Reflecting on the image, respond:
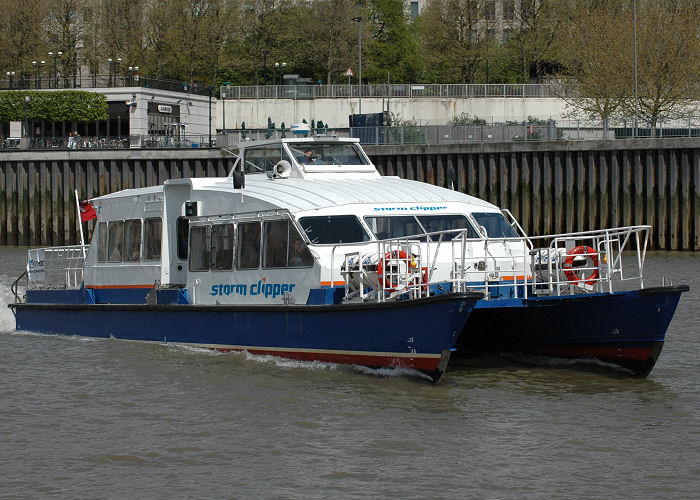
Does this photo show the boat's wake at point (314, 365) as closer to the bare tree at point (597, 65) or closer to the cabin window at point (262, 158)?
the cabin window at point (262, 158)

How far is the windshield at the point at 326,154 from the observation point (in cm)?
1692

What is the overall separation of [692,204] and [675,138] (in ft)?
7.49

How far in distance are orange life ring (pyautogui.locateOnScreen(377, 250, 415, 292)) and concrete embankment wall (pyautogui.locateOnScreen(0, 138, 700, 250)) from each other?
17.7 meters

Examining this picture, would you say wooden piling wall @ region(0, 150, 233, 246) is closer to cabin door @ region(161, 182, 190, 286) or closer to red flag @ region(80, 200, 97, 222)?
red flag @ region(80, 200, 97, 222)

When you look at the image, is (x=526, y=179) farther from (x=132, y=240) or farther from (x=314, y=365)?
(x=314, y=365)

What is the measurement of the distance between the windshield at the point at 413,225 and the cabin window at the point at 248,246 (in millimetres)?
1663

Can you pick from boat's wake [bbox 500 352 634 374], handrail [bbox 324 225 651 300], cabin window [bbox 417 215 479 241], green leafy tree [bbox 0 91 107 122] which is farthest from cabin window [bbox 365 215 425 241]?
green leafy tree [bbox 0 91 107 122]

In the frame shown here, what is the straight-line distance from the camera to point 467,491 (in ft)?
32.2

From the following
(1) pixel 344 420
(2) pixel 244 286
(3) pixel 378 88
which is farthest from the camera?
(3) pixel 378 88

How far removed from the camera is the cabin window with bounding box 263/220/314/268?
1458cm

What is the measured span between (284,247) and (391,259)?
79.6 inches

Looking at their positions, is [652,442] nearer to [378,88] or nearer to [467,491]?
[467,491]

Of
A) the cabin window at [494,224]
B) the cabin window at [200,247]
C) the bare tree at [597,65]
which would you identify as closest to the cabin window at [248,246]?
the cabin window at [200,247]

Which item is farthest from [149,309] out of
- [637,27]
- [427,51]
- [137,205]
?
[427,51]
